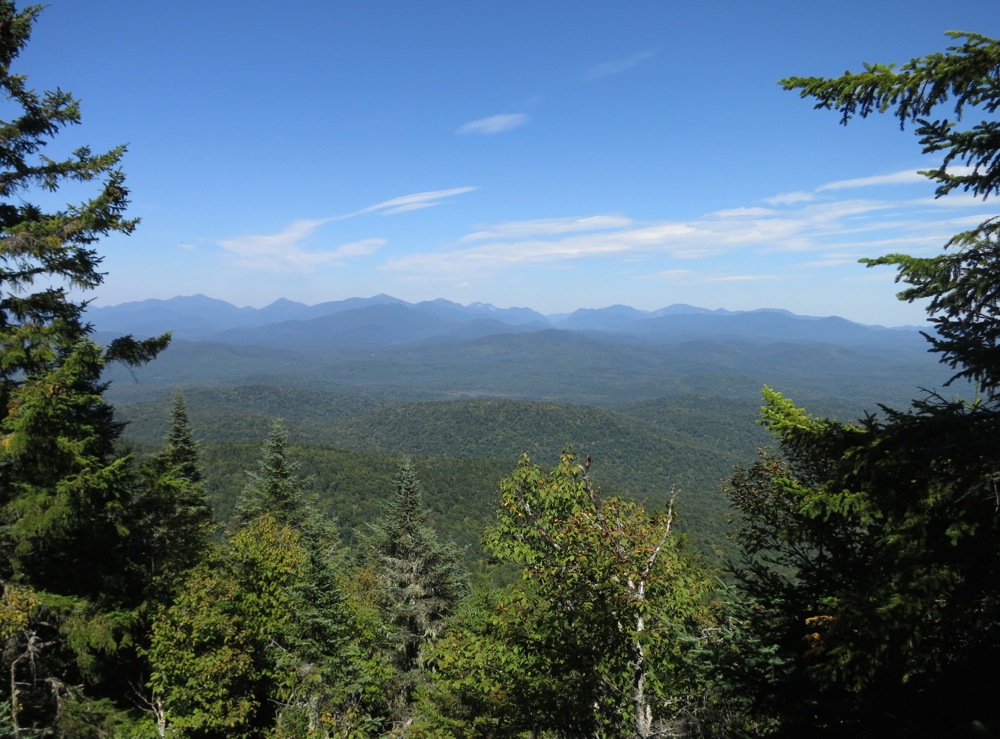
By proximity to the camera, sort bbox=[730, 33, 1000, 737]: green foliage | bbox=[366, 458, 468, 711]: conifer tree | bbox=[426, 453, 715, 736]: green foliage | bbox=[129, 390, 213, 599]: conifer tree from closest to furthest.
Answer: bbox=[730, 33, 1000, 737]: green foliage
bbox=[426, 453, 715, 736]: green foliage
bbox=[129, 390, 213, 599]: conifer tree
bbox=[366, 458, 468, 711]: conifer tree

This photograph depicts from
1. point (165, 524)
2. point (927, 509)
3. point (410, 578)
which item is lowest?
point (410, 578)

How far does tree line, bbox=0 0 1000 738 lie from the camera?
14.5 feet

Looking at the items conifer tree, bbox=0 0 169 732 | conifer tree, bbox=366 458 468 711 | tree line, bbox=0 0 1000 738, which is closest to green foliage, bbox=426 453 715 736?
tree line, bbox=0 0 1000 738

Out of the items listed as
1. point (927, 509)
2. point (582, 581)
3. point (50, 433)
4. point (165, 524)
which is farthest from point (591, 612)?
point (165, 524)

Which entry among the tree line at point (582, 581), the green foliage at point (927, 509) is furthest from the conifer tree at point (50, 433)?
the green foliage at point (927, 509)

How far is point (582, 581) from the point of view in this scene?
6.84m

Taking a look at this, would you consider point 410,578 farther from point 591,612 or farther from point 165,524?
point 591,612

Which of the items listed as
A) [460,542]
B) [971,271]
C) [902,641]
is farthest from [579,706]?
[460,542]

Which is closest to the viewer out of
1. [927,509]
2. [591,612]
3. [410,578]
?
[927,509]

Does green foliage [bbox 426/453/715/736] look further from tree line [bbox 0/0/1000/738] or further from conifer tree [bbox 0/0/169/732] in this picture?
conifer tree [bbox 0/0/169/732]

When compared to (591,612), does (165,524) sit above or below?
below

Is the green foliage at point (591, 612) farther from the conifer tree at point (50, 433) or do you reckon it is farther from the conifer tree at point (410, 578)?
the conifer tree at point (410, 578)

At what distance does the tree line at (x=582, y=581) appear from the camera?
→ 4.42 metres

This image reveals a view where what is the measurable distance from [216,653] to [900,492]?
14.3 m
